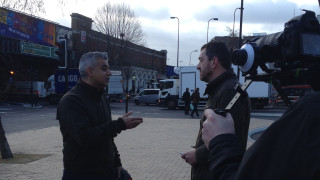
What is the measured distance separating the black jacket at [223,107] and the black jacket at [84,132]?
87 centimetres

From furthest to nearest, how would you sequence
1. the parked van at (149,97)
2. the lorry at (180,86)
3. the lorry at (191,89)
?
the parked van at (149,97) → the lorry at (180,86) → the lorry at (191,89)

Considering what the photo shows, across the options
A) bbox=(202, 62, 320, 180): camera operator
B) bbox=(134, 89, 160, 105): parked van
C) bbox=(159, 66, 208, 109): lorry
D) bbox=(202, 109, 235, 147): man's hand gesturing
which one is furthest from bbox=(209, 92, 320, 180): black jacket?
bbox=(134, 89, 160, 105): parked van

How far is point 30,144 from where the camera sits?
32.4ft

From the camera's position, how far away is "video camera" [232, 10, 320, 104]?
136 cm

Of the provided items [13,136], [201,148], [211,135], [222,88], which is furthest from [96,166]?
[13,136]

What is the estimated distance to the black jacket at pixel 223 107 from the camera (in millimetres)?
2453

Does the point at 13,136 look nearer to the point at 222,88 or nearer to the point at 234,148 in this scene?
the point at 222,88

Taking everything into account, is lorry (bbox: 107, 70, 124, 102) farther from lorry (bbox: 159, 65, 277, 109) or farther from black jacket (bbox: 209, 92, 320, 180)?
black jacket (bbox: 209, 92, 320, 180)

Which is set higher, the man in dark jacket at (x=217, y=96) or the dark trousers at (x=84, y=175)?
the man in dark jacket at (x=217, y=96)

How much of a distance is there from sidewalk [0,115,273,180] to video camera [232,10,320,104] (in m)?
4.89

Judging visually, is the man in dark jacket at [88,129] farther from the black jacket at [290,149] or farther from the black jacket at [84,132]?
the black jacket at [290,149]

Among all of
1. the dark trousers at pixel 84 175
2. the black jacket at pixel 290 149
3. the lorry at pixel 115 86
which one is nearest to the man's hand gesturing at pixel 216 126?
the black jacket at pixel 290 149

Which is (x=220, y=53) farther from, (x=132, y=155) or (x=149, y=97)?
(x=149, y=97)

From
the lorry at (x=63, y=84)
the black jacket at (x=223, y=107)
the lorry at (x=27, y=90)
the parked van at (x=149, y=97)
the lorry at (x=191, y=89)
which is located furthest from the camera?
the parked van at (x=149, y=97)
